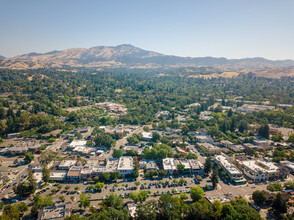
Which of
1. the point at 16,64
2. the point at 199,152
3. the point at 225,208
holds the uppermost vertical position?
the point at 16,64

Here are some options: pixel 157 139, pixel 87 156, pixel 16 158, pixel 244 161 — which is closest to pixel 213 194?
pixel 244 161

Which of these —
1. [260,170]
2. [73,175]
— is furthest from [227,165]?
[73,175]

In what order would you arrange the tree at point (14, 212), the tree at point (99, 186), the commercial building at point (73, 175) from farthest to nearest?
the commercial building at point (73, 175) → the tree at point (99, 186) → the tree at point (14, 212)

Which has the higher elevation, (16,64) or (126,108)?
(16,64)

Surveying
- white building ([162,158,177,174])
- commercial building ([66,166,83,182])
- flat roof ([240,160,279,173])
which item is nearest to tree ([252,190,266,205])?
flat roof ([240,160,279,173])

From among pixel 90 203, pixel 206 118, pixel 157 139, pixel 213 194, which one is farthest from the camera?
pixel 206 118

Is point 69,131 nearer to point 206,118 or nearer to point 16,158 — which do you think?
point 16,158

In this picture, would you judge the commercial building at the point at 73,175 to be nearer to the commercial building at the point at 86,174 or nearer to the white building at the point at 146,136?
the commercial building at the point at 86,174

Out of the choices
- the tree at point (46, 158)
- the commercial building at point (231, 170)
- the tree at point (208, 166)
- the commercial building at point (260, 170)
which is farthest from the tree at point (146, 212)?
the tree at point (46, 158)
